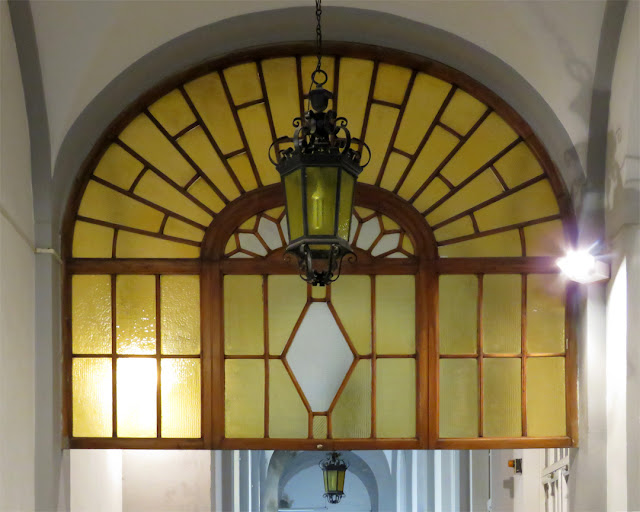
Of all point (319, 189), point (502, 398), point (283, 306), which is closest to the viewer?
point (319, 189)

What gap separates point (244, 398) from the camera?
6.56 meters

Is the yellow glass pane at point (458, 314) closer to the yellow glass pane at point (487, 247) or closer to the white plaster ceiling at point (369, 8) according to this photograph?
the yellow glass pane at point (487, 247)

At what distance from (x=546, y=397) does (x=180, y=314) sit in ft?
8.17

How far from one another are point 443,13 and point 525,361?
2326mm

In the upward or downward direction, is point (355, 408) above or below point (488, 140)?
below

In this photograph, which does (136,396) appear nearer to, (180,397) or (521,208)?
(180,397)

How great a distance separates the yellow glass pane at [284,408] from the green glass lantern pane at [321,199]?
1.95 metres

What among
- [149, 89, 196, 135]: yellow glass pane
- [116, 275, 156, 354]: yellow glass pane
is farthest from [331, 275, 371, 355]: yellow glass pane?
[149, 89, 196, 135]: yellow glass pane

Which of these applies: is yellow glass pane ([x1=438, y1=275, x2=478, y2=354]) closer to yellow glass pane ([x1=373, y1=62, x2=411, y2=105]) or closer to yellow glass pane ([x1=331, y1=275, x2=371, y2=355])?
yellow glass pane ([x1=331, y1=275, x2=371, y2=355])

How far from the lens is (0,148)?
5602 mm

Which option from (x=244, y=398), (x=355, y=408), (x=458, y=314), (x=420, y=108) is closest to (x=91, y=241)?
(x=244, y=398)

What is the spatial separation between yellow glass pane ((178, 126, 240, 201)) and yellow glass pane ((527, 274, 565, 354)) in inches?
82.7

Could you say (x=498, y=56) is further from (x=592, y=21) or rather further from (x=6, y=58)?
(x=6, y=58)

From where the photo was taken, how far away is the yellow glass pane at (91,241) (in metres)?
6.62
